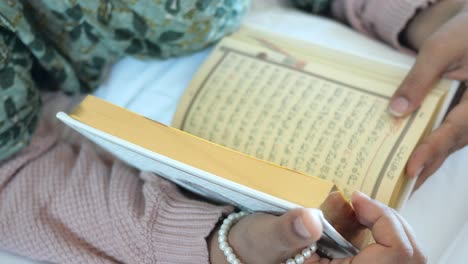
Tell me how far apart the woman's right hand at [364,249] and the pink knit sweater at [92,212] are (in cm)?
6

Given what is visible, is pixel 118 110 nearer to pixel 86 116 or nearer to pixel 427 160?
pixel 86 116

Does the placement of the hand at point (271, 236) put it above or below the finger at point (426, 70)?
below

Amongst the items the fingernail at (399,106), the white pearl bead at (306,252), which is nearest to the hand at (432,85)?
the fingernail at (399,106)

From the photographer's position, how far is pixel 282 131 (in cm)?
53

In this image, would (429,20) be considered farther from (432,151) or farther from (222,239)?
(222,239)

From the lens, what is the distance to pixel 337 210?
0.39 meters

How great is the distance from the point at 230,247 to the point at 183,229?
0.22 ft

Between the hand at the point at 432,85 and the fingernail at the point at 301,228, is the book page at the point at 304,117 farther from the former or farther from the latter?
the fingernail at the point at 301,228

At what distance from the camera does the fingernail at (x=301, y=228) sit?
349mm

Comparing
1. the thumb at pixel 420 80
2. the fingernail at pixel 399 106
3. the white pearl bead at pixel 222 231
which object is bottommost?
the white pearl bead at pixel 222 231

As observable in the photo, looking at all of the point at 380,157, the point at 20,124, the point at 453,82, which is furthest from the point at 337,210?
the point at 20,124

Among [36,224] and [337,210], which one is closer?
[337,210]

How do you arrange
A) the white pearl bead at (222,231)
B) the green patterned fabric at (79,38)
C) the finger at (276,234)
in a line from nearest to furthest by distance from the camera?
1. the finger at (276,234)
2. the white pearl bead at (222,231)
3. the green patterned fabric at (79,38)

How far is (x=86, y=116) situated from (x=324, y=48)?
1.03 ft
